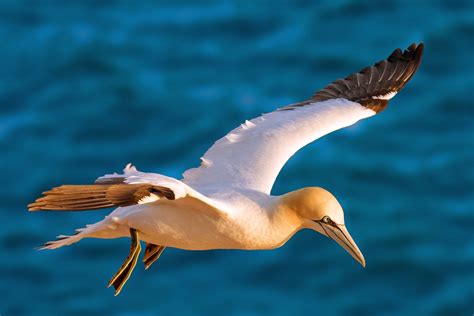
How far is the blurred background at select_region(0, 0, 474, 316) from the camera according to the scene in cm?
2175

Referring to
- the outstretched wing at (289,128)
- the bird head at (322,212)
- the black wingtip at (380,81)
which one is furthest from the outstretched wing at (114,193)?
the black wingtip at (380,81)

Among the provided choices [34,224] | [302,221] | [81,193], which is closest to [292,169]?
[34,224]

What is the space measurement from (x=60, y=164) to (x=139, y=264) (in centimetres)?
286

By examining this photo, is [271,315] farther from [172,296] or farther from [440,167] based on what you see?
[440,167]

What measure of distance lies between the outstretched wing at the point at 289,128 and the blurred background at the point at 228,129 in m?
7.12

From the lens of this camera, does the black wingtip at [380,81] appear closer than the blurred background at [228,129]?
Yes

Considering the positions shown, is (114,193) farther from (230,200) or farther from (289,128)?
(289,128)

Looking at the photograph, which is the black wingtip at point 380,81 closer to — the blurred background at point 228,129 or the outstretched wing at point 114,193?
the outstretched wing at point 114,193

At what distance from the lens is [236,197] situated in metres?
12.2

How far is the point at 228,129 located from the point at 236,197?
39.0 feet

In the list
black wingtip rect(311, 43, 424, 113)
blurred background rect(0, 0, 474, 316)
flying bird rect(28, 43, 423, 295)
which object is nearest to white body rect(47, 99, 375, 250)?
flying bird rect(28, 43, 423, 295)

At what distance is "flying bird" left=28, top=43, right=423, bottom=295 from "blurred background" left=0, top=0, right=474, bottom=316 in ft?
24.7

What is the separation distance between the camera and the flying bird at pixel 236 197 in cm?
1095

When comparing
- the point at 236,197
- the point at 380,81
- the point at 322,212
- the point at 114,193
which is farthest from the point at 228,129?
the point at 114,193
